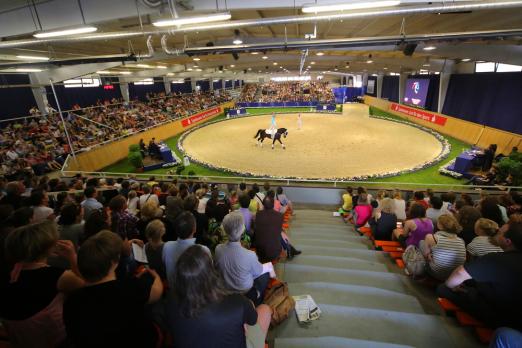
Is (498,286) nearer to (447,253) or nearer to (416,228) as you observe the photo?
(447,253)

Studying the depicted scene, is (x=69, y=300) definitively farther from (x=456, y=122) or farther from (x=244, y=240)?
(x=456, y=122)

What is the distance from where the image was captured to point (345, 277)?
14.1 feet

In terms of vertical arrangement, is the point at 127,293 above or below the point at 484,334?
above

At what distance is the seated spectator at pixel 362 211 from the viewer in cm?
713

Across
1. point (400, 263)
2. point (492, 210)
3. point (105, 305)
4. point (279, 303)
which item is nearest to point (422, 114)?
point (492, 210)

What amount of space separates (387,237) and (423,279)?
1931mm

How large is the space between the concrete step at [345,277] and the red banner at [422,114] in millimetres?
22066

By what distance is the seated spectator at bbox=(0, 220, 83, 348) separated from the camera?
2.20 metres

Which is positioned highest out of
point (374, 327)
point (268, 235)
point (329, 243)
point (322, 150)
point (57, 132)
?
point (57, 132)

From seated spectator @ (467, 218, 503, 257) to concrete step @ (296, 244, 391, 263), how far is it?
1706mm

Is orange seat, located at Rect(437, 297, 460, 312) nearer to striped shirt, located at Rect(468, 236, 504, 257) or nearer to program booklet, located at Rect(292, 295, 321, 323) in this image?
striped shirt, located at Rect(468, 236, 504, 257)

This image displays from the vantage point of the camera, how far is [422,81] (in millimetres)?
27281

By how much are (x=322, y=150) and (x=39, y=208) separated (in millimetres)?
14698

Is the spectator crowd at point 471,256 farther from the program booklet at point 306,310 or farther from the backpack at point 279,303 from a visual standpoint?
the backpack at point 279,303
